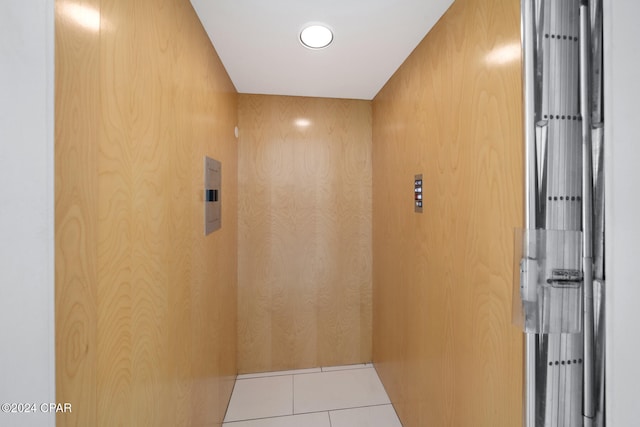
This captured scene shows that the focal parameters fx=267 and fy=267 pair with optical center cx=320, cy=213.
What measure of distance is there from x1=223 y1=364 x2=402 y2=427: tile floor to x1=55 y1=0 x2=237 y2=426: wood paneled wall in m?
0.59

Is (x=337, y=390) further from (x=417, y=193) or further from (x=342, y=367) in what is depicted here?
(x=417, y=193)

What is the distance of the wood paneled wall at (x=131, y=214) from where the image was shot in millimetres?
581

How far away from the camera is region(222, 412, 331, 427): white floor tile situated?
1.75 metres

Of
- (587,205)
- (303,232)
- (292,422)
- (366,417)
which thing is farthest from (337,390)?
(587,205)

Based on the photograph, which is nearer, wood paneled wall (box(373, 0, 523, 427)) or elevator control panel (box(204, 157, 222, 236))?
wood paneled wall (box(373, 0, 523, 427))

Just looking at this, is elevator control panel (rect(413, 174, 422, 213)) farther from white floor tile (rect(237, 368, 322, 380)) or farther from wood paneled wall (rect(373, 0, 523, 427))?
white floor tile (rect(237, 368, 322, 380))

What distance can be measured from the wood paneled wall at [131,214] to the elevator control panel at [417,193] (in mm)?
1189

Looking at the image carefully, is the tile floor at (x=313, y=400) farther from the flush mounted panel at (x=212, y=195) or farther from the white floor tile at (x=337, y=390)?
the flush mounted panel at (x=212, y=195)

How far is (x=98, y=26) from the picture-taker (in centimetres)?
65

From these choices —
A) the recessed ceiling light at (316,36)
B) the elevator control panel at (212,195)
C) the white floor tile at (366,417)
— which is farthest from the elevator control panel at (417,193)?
the white floor tile at (366,417)

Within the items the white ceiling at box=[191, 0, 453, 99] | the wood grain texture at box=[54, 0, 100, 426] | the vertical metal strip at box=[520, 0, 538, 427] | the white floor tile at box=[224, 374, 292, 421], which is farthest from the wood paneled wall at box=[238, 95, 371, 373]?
the vertical metal strip at box=[520, 0, 538, 427]
